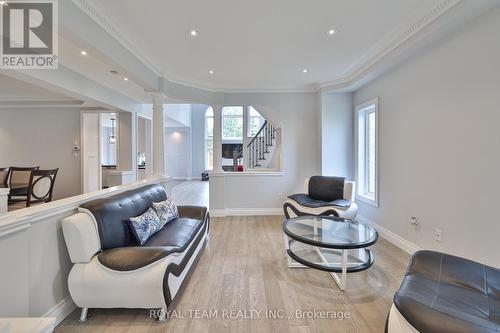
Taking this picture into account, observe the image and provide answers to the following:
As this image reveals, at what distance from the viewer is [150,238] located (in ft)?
8.00

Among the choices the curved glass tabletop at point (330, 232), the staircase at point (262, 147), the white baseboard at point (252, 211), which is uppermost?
the staircase at point (262, 147)

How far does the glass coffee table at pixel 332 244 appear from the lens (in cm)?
233

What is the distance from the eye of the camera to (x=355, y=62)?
3826 mm

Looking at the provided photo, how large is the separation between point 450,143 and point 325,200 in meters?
2.00

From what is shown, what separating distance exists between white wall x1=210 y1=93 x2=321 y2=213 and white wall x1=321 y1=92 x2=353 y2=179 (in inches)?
12.4

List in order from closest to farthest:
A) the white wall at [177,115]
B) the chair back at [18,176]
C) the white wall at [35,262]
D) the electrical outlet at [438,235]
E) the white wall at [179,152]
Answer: the white wall at [35,262] → the electrical outlet at [438,235] → the chair back at [18,176] → the white wall at [177,115] → the white wall at [179,152]

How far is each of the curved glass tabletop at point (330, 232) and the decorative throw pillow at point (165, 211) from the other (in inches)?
53.8

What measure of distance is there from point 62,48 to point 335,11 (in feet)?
Answer: 11.8

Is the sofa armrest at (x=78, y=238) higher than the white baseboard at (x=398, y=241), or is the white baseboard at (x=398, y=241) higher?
the sofa armrest at (x=78, y=238)

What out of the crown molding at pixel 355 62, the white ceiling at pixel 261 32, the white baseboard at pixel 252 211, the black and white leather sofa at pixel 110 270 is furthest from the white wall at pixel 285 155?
the black and white leather sofa at pixel 110 270

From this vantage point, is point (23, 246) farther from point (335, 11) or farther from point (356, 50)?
point (356, 50)

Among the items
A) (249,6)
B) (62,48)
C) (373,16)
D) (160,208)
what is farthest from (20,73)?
(373,16)

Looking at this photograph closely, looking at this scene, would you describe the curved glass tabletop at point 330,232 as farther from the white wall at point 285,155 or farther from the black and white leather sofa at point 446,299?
the white wall at point 285,155

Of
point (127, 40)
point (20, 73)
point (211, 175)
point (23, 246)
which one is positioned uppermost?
point (127, 40)
